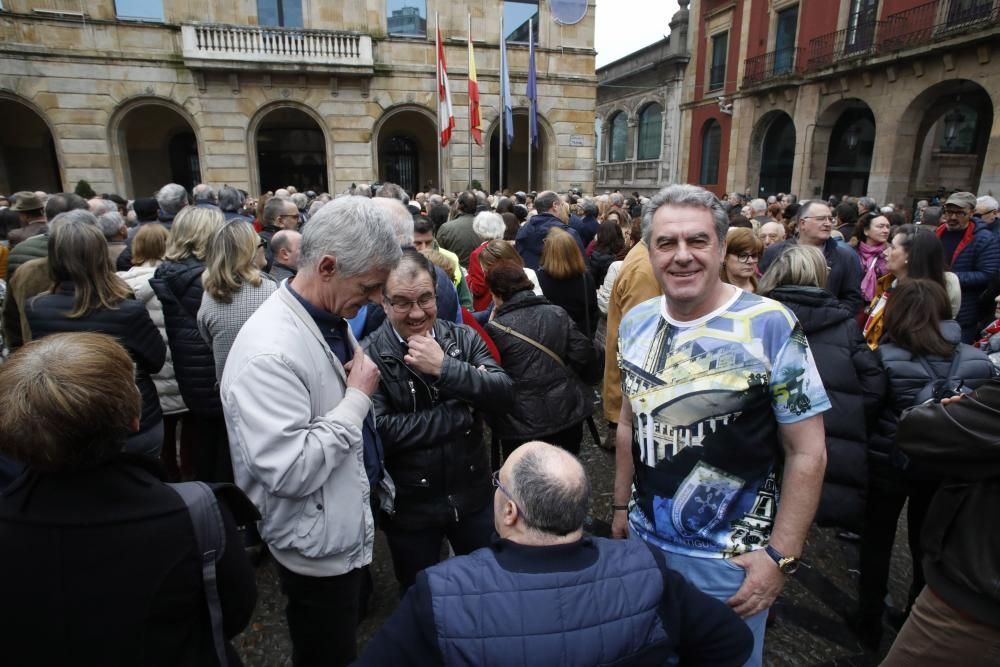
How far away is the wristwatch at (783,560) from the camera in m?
1.69

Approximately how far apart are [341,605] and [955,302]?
4627mm

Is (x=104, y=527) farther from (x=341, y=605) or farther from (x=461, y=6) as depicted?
(x=461, y=6)

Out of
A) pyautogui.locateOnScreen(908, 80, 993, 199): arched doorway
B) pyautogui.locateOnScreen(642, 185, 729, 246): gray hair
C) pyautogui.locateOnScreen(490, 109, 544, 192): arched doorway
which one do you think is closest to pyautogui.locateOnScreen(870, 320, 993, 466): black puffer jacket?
pyautogui.locateOnScreen(642, 185, 729, 246): gray hair

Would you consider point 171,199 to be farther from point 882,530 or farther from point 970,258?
point 970,258

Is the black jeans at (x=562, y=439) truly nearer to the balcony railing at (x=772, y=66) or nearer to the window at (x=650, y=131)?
the balcony railing at (x=772, y=66)

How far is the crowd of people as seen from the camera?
46.6 inches

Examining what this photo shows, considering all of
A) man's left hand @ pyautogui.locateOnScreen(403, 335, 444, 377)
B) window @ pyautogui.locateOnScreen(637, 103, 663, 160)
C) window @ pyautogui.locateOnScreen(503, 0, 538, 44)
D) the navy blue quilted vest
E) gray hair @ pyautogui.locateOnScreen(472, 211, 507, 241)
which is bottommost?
the navy blue quilted vest

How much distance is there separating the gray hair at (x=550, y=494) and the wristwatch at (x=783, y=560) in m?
0.80

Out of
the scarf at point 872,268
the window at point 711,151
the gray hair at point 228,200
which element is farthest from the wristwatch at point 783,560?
the window at point 711,151

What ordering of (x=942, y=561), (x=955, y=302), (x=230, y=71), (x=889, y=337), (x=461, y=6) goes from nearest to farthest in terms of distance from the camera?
1. (x=942, y=561)
2. (x=889, y=337)
3. (x=955, y=302)
4. (x=230, y=71)
5. (x=461, y=6)

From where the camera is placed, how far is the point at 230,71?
15359mm

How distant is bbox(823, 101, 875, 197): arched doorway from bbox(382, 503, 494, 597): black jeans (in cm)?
2299

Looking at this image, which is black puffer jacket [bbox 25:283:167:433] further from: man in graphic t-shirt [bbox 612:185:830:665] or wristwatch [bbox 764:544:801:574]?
wristwatch [bbox 764:544:801:574]

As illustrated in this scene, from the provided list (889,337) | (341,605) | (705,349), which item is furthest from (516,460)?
(889,337)
